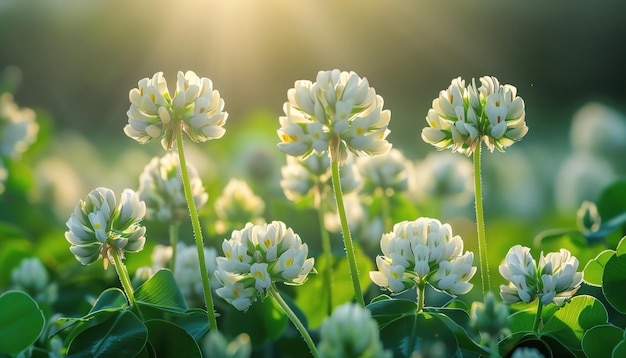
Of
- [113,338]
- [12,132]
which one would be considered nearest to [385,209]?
[113,338]

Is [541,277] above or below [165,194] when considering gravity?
below

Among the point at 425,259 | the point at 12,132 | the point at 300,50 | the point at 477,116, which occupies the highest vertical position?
the point at 300,50

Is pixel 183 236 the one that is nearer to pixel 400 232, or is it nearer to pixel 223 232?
pixel 223 232

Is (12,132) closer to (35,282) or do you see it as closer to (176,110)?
(35,282)

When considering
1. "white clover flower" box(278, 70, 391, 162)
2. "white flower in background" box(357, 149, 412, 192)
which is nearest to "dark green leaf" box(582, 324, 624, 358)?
"white clover flower" box(278, 70, 391, 162)

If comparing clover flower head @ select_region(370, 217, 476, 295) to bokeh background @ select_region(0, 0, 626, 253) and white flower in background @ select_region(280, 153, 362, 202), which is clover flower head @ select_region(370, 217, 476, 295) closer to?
white flower in background @ select_region(280, 153, 362, 202)

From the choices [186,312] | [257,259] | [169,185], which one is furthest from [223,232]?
[257,259]
